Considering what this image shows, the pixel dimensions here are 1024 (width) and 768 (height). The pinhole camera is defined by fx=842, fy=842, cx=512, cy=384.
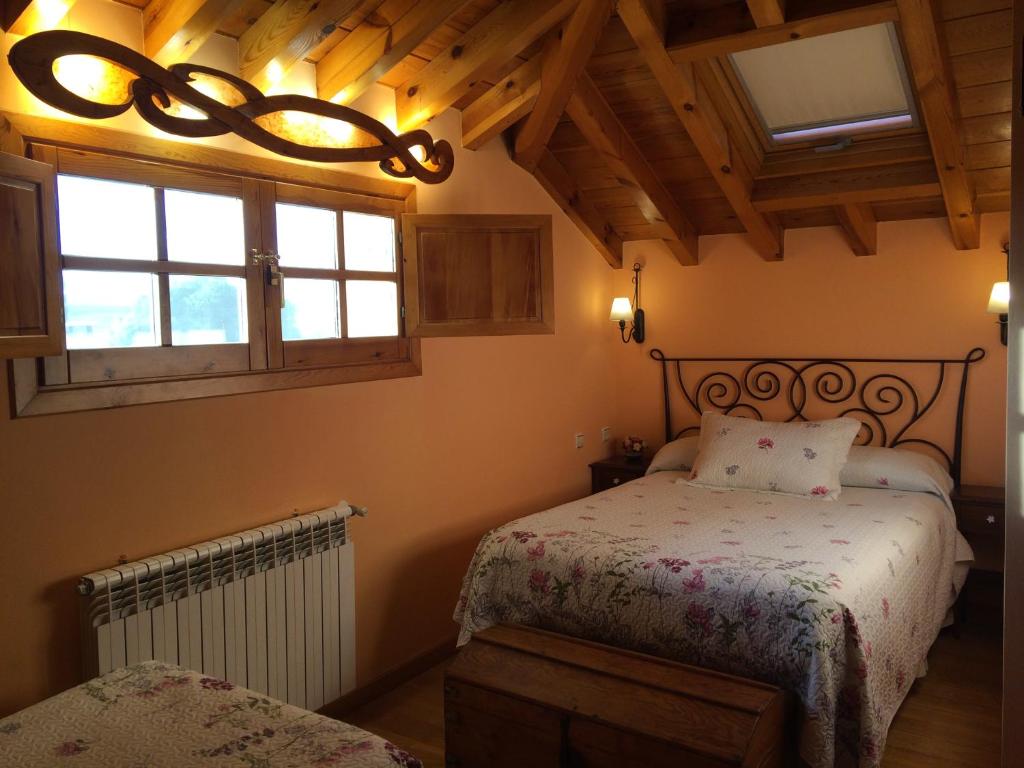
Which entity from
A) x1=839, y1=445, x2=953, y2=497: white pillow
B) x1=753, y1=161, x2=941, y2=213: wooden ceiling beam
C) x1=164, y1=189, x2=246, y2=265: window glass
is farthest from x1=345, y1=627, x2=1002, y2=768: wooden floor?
x1=753, y1=161, x2=941, y2=213: wooden ceiling beam

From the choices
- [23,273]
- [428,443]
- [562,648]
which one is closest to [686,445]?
[428,443]

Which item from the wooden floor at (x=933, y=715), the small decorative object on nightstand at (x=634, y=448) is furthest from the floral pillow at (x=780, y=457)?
the wooden floor at (x=933, y=715)

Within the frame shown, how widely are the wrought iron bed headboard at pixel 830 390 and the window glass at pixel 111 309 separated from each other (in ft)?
9.33

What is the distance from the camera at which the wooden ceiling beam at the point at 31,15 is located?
6.73ft

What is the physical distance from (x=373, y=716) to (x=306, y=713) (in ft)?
4.23

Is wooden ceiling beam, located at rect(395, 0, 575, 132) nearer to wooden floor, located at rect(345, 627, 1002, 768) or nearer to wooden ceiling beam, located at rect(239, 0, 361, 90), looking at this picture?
wooden ceiling beam, located at rect(239, 0, 361, 90)

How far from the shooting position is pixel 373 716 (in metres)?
3.07

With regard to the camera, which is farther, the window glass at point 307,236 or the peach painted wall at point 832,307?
the peach painted wall at point 832,307

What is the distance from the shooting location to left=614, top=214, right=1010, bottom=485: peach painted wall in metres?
3.76

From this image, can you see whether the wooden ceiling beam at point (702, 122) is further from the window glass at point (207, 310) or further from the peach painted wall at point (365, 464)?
the window glass at point (207, 310)

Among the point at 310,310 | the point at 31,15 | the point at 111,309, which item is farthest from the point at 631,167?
the point at 31,15

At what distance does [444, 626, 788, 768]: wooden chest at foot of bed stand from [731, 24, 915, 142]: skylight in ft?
7.68

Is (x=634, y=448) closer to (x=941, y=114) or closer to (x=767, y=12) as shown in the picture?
(x=941, y=114)

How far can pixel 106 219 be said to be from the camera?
2.33m
